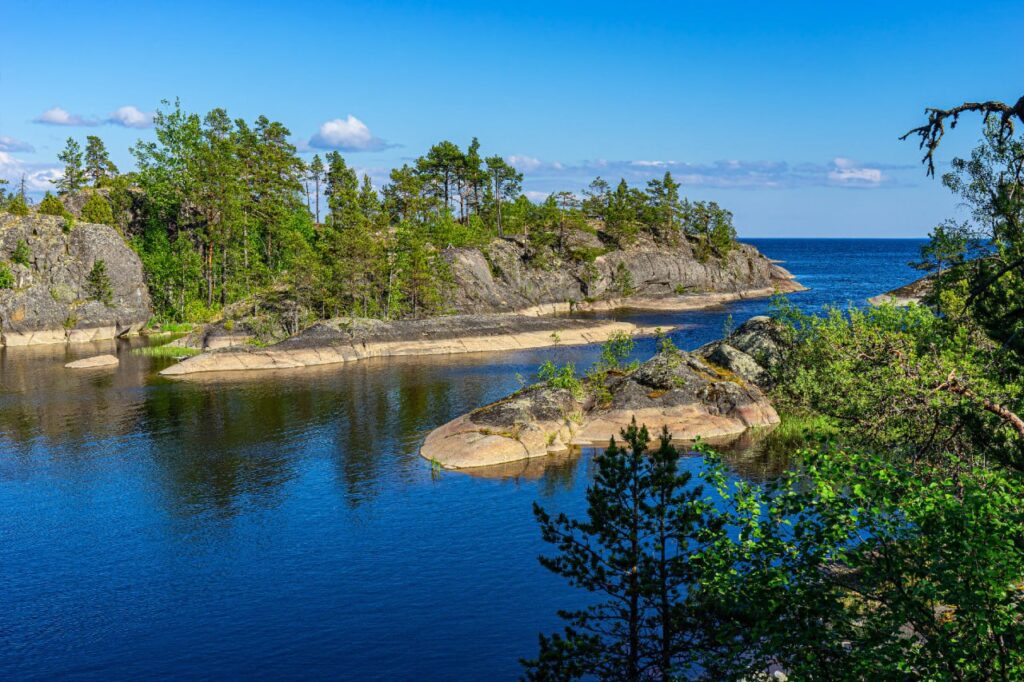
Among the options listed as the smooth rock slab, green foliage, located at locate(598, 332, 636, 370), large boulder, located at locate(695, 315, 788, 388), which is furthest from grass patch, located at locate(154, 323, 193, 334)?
large boulder, located at locate(695, 315, 788, 388)

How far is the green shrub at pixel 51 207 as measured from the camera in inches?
4723

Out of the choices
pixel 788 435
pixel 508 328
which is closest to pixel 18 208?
pixel 508 328

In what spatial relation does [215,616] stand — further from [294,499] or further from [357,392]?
[357,392]

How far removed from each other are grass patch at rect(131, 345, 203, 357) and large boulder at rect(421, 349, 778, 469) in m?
53.0

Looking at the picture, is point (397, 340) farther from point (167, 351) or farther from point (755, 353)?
point (755, 353)

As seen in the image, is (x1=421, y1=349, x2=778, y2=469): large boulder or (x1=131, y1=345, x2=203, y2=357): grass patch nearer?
(x1=421, y1=349, x2=778, y2=469): large boulder

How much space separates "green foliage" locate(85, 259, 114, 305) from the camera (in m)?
112

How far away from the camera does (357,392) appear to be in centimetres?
7125

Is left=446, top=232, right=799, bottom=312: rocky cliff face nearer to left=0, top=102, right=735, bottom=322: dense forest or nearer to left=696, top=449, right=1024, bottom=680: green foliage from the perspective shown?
left=0, top=102, right=735, bottom=322: dense forest

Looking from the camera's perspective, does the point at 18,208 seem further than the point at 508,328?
Yes

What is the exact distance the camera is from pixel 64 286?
110312mm

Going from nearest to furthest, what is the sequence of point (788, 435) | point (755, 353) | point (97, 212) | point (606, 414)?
point (788, 435)
point (606, 414)
point (755, 353)
point (97, 212)

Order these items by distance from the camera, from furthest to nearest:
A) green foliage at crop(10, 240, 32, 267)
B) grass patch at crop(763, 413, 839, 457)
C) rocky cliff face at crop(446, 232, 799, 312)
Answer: rocky cliff face at crop(446, 232, 799, 312), green foliage at crop(10, 240, 32, 267), grass patch at crop(763, 413, 839, 457)

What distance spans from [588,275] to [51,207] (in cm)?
8915
